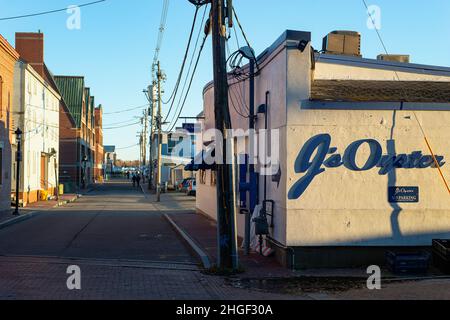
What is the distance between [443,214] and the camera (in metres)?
12.2

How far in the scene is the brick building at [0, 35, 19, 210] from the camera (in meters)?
25.7

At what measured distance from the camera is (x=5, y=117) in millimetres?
26531

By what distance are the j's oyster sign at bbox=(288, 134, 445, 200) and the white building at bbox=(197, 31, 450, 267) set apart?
0.07ft

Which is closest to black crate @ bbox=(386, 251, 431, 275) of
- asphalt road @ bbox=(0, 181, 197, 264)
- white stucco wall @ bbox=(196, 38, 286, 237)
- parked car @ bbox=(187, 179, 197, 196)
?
white stucco wall @ bbox=(196, 38, 286, 237)

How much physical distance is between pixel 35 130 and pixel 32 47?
46.1 feet

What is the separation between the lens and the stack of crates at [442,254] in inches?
445

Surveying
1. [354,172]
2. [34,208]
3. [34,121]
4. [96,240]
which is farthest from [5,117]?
[354,172]

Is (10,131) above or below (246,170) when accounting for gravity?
above

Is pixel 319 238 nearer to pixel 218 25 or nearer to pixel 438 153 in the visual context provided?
pixel 438 153

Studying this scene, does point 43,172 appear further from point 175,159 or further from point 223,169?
point 223,169

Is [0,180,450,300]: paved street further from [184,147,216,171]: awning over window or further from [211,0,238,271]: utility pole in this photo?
[184,147,216,171]: awning over window
